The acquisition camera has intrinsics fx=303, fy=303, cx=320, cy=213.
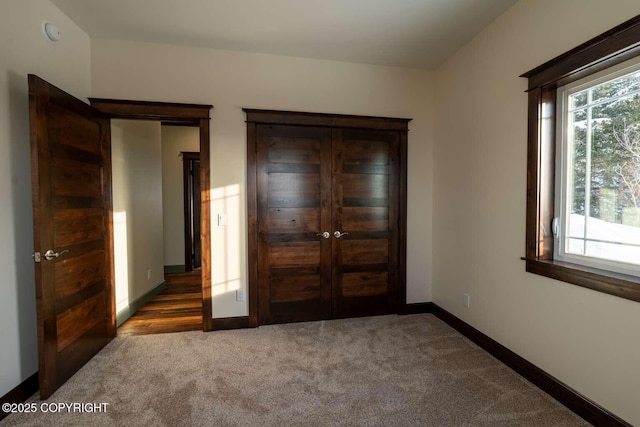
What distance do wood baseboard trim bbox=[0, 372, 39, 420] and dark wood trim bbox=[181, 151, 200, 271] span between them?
11.3ft

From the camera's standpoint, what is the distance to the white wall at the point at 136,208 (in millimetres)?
3193

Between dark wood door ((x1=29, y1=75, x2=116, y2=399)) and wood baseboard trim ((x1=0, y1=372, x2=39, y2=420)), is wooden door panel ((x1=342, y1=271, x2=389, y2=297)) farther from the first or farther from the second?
wood baseboard trim ((x1=0, y1=372, x2=39, y2=420))

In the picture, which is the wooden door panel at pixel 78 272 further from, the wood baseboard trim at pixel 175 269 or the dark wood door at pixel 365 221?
the wood baseboard trim at pixel 175 269

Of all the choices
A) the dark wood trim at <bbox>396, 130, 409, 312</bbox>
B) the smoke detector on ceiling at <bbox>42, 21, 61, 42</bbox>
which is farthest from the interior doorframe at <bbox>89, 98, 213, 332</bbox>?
the dark wood trim at <bbox>396, 130, 409, 312</bbox>

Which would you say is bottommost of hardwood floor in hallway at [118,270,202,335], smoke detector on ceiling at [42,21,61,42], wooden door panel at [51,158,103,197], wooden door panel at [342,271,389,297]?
hardwood floor in hallway at [118,270,202,335]

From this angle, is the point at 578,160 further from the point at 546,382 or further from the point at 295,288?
the point at 295,288

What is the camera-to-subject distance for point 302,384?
2.10 metres

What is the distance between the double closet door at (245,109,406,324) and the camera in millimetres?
3072

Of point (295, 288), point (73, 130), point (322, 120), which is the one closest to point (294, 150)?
A: point (322, 120)

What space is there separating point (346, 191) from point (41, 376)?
2731 mm

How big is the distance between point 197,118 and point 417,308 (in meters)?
3.08

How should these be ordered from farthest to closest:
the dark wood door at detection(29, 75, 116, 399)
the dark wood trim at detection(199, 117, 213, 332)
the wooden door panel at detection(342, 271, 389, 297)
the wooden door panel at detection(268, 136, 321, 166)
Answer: the wooden door panel at detection(342, 271, 389, 297)
the wooden door panel at detection(268, 136, 321, 166)
the dark wood trim at detection(199, 117, 213, 332)
the dark wood door at detection(29, 75, 116, 399)

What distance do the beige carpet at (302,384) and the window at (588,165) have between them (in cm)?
91

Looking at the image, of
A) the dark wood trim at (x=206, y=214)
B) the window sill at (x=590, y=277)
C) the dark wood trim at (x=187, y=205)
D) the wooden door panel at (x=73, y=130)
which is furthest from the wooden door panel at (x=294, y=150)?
the dark wood trim at (x=187, y=205)
